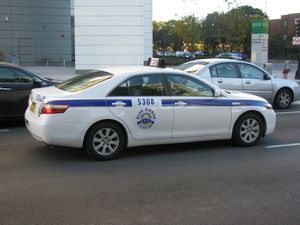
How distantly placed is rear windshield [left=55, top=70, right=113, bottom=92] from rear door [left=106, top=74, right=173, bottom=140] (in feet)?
1.20

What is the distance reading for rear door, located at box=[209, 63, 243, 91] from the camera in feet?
40.0

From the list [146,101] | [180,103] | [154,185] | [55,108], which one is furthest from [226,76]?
A: [154,185]

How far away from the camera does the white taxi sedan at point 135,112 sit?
6.71m

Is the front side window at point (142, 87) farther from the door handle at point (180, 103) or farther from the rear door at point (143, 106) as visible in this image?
the door handle at point (180, 103)

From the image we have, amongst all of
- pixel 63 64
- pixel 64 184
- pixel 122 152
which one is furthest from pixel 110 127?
pixel 63 64

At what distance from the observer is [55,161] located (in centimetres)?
689

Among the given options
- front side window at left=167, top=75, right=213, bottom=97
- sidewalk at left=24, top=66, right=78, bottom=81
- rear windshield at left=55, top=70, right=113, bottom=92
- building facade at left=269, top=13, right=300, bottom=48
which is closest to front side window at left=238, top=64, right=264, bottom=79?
front side window at left=167, top=75, right=213, bottom=97

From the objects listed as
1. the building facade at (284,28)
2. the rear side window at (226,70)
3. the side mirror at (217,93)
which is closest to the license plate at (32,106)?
Answer: the side mirror at (217,93)

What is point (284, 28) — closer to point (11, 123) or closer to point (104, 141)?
point (11, 123)

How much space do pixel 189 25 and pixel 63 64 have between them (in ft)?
52.9

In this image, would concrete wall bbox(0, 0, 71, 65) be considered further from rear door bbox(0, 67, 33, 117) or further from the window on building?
the window on building

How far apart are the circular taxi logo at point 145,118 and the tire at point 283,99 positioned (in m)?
7.38

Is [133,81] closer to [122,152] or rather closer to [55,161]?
[122,152]

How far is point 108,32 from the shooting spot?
3048cm
